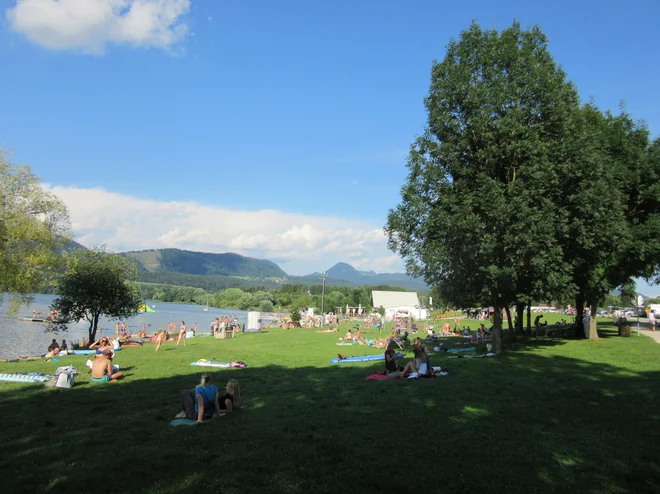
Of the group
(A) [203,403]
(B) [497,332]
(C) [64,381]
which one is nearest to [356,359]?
(B) [497,332]

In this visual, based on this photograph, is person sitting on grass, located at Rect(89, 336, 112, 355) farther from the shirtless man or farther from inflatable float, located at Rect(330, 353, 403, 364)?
inflatable float, located at Rect(330, 353, 403, 364)

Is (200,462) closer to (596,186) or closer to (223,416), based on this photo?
(223,416)

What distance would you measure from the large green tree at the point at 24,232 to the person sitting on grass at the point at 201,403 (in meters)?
18.2

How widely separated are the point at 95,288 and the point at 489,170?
26.2 metres

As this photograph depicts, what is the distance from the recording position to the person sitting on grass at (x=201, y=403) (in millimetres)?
8656

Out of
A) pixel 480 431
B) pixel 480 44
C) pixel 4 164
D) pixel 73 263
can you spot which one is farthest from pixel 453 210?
pixel 73 263

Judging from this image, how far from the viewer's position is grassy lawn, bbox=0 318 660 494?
5.56 metres

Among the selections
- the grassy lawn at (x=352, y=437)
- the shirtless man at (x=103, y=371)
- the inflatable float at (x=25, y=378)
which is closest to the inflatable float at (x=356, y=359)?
the grassy lawn at (x=352, y=437)

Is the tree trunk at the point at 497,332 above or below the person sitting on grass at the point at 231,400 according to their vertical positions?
above

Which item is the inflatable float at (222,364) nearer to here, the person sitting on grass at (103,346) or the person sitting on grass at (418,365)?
the person sitting on grass at (103,346)

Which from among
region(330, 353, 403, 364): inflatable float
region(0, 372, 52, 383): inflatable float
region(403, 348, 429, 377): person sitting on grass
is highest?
region(403, 348, 429, 377): person sitting on grass

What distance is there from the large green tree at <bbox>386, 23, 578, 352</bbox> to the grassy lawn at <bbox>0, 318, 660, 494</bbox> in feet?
16.7

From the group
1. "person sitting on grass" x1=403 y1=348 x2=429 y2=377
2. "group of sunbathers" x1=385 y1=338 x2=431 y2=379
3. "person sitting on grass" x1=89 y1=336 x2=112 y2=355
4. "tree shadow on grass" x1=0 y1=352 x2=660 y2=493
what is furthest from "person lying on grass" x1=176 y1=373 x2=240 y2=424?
"person sitting on grass" x1=89 y1=336 x2=112 y2=355

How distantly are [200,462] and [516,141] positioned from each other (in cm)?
1607
